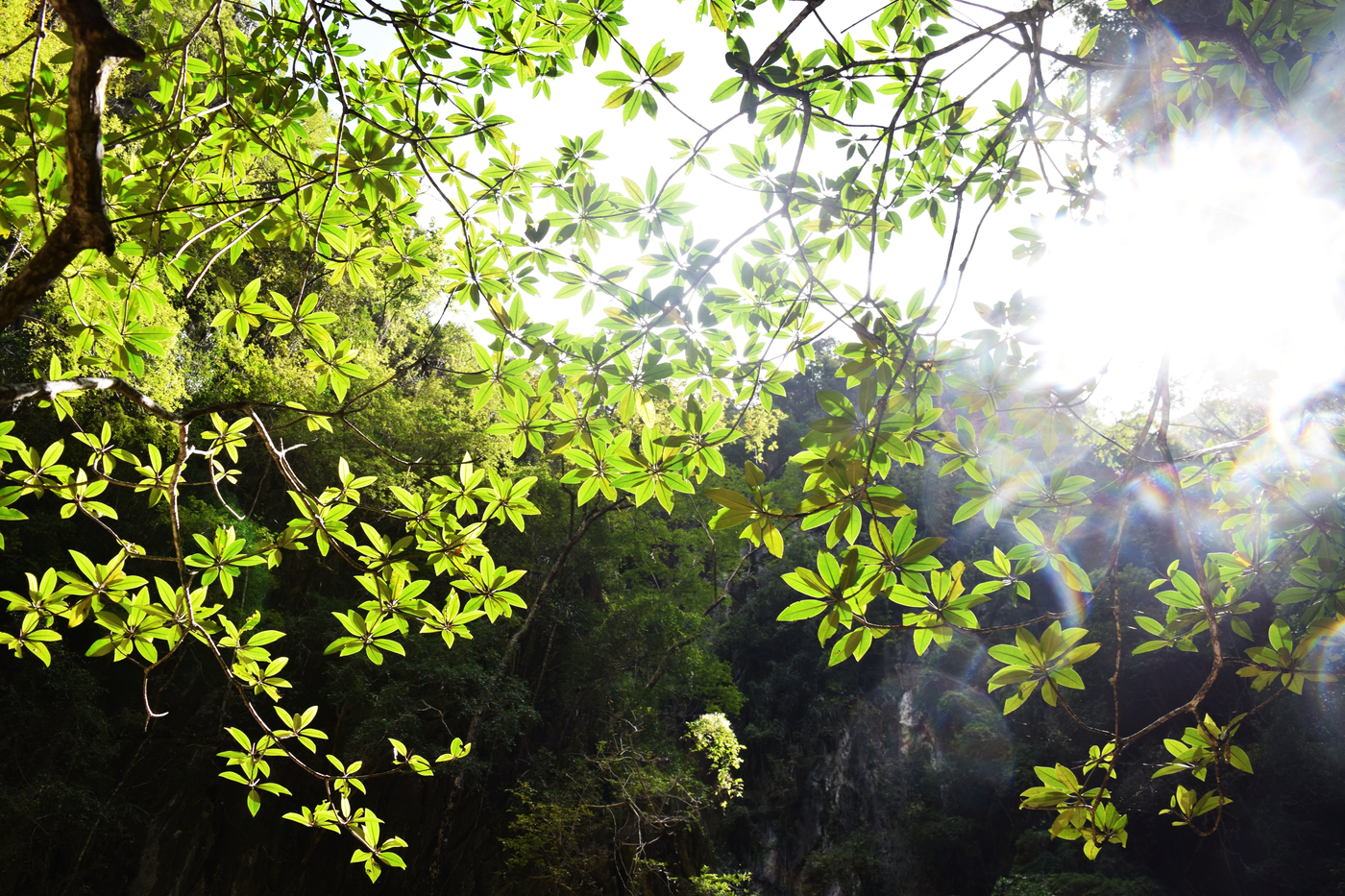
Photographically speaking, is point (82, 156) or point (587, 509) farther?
point (587, 509)

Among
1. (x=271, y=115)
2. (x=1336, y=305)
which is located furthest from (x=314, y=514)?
(x=1336, y=305)

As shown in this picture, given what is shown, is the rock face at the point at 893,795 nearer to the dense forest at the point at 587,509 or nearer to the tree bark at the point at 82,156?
the dense forest at the point at 587,509

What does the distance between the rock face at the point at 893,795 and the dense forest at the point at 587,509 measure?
0.07 meters

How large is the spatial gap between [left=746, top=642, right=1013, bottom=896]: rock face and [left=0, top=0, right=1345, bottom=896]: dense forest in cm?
7

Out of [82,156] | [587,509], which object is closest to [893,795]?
[587,509]

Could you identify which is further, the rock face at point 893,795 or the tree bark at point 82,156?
the rock face at point 893,795

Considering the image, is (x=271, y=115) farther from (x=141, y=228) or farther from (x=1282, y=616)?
(x=1282, y=616)

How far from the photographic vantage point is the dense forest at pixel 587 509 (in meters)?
0.92

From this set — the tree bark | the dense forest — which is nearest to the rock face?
the dense forest

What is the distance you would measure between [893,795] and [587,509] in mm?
6618

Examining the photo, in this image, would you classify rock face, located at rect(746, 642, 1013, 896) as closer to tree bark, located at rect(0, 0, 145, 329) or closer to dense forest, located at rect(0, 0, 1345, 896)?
dense forest, located at rect(0, 0, 1345, 896)

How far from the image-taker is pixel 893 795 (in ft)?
31.9

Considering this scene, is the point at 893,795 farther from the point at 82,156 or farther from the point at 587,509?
the point at 82,156

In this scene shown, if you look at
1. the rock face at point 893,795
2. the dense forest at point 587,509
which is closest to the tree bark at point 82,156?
the dense forest at point 587,509
